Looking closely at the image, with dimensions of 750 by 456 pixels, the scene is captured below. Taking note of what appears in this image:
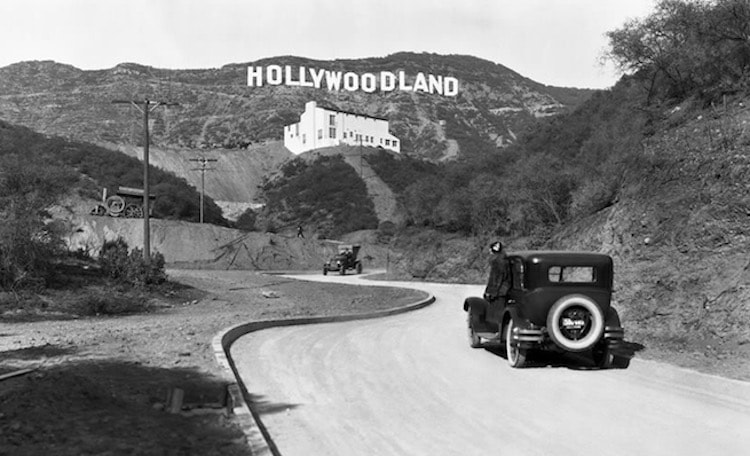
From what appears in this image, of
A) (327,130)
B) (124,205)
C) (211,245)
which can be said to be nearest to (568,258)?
(211,245)

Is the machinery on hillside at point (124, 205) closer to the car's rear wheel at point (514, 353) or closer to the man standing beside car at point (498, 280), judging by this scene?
the man standing beside car at point (498, 280)

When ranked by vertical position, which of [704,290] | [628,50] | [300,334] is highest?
[628,50]

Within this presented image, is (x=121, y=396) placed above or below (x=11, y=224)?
below

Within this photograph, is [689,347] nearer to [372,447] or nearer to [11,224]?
[372,447]

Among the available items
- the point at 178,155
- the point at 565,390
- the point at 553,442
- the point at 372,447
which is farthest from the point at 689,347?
the point at 178,155

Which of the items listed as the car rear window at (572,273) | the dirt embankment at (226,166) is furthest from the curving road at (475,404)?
the dirt embankment at (226,166)

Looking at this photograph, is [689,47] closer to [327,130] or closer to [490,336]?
[490,336]
